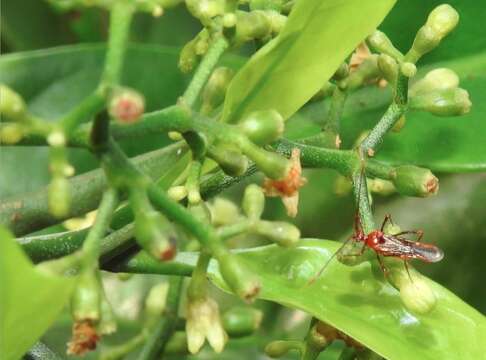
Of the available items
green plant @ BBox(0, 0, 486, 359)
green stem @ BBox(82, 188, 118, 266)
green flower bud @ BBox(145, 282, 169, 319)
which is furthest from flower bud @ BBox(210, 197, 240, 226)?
green stem @ BBox(82, 188, 118, 266)

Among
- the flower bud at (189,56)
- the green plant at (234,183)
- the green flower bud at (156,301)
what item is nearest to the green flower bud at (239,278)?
the green plant at (234,183)

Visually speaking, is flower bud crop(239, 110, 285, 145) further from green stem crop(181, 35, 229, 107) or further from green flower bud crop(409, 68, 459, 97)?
green flower bud crop(409, 68, 459, 97)

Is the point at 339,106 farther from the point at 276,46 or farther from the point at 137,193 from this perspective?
the point at 137,193

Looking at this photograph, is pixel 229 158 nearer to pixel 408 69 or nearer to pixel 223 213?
pixel 408 69

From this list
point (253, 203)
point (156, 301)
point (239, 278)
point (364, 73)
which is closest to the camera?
point (239, 278)

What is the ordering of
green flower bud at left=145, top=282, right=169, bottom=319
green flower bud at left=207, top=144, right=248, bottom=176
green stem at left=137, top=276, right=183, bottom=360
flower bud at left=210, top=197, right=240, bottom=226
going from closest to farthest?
1. green flower bud at left=207, top=144, right=248, bottom=176
2. green stem at left=137, top=276, right=183, bottom=360
3. flower bud at left=210, top=197, right=240, bottom=226
4. green flower bud at left=145, top=282, right=169, bottom=319

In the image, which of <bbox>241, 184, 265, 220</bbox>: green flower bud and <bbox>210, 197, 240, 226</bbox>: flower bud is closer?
<bbox>241, 184, 265, 220</bbox>: green flower bud

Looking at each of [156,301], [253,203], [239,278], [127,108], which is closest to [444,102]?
[253,203]
